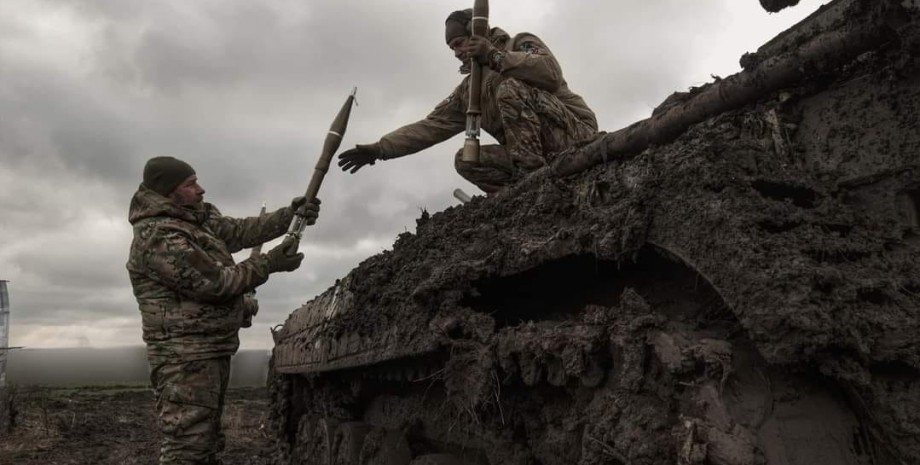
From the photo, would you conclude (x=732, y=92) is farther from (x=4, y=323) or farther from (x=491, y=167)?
(x=4, y=323)

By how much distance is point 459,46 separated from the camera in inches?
242

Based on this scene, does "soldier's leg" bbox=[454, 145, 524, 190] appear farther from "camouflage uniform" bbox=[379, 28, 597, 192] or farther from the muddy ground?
the muddy ground

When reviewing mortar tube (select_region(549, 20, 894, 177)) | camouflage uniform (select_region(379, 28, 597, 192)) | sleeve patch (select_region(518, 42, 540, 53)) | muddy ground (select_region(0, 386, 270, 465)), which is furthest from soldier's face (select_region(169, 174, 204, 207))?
muddy ground (select_region(0, 386, 270, 465))

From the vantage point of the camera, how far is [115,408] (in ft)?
52.0

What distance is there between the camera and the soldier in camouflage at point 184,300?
469 centimetres

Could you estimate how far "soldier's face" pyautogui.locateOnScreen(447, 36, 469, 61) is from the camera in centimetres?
607

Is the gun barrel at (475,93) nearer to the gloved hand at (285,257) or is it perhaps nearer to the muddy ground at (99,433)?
the gloved hand at (285,257)

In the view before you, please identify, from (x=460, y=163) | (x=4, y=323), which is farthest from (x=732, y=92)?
(x=4, y=323)

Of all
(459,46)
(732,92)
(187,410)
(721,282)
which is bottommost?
(187,410)

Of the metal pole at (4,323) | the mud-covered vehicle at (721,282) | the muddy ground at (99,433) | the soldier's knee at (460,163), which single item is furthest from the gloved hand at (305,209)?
the metal pole at (4,323)

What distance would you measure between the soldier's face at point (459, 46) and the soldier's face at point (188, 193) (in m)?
2.46

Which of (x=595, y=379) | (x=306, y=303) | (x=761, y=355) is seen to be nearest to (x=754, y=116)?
(x=761, y=355)

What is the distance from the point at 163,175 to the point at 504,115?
2.50 metres

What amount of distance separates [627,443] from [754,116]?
1.32 meters
